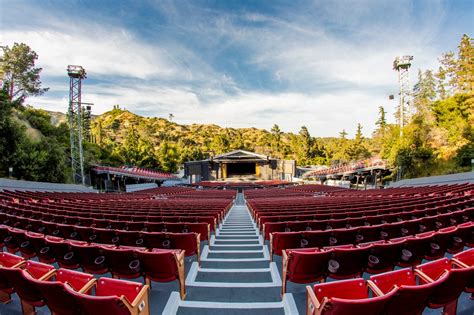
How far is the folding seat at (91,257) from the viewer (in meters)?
3.45

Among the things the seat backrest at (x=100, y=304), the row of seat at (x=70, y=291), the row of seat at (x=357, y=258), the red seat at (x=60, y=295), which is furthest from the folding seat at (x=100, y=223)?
the row of seat at (x=357, y=258)

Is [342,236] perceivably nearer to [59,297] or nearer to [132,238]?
[132,238]

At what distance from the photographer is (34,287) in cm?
251

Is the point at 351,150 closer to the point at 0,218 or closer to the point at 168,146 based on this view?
the point at 168,146

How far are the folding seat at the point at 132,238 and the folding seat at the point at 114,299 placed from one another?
1.74 meters

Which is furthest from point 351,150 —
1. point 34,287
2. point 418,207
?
point 34,287

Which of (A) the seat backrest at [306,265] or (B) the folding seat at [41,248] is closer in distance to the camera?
(A) the seat backrest at [306,265]

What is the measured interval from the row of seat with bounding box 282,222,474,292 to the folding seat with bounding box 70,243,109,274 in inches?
114

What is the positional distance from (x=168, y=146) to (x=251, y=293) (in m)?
53.6

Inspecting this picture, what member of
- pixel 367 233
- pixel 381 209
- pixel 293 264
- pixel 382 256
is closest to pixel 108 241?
pixel 293 264

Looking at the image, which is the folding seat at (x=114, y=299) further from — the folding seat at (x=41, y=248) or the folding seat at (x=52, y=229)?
the folding seat at (x=52, y=229)

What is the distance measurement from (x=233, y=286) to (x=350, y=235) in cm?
251

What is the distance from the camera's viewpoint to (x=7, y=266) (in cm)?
319

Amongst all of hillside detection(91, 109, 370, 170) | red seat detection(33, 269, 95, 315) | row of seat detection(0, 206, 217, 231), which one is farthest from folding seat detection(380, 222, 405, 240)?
hillside detection(91, 109, 370, 170)
